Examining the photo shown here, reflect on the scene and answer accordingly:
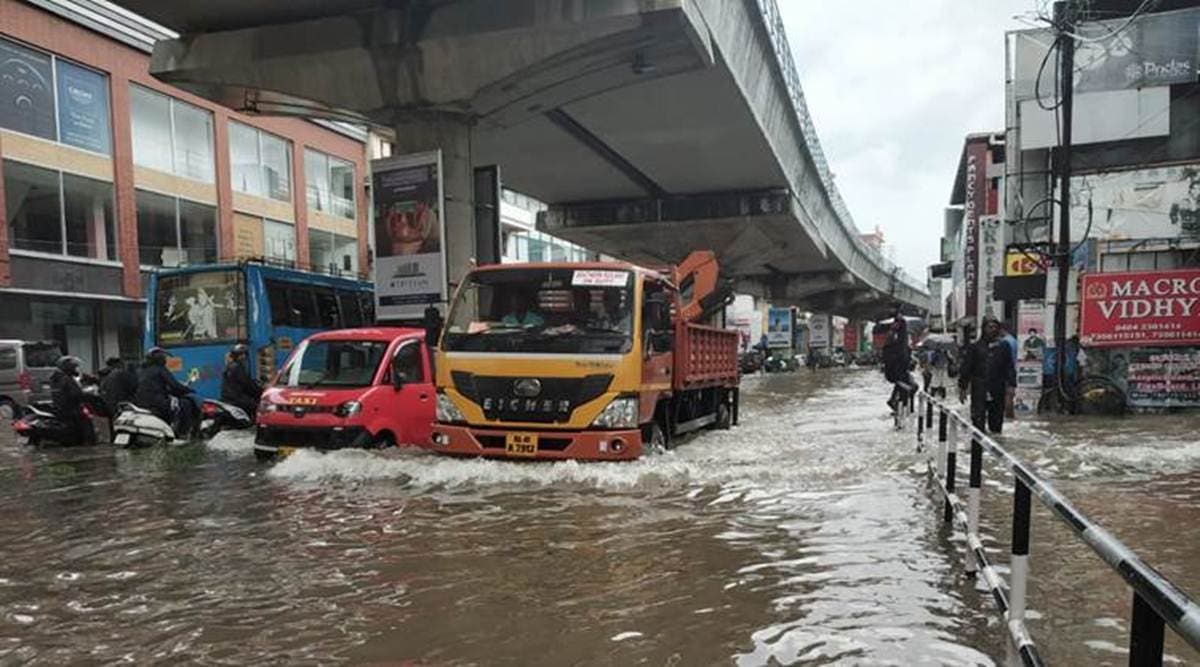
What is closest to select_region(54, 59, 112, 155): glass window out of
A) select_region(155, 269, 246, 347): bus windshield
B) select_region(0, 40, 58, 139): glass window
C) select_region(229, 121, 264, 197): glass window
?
select_region(0, 40, 58, 139): glass window

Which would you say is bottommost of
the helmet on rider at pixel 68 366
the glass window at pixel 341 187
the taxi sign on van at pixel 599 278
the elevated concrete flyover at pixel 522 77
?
the helmet on rider at pixel 68 366

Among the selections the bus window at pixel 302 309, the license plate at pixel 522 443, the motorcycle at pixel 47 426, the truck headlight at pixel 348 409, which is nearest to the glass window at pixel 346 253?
the bus window at pixel 302 309

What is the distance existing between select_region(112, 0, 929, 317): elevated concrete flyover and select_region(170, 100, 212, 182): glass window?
1185 centimetres

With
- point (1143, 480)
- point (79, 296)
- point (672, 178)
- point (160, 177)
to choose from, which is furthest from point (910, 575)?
point (160, 177)

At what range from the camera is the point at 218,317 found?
1410 centimetres

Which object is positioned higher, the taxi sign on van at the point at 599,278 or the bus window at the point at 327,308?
the taxi sign on van at the point at 599,278

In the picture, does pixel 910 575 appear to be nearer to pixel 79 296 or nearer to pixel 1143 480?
pixel 1143 480

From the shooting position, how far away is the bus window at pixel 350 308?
16.5 m

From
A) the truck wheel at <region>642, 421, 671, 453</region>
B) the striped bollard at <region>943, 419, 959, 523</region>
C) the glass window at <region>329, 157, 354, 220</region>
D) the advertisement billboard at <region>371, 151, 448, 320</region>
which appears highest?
the glass window at <region>329, 157, 354, 220</region>

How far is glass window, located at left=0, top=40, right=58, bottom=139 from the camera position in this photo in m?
21.1

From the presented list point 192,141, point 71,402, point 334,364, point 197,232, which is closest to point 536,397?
point 334,364

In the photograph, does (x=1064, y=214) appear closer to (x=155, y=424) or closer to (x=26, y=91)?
(x=155, y=424)

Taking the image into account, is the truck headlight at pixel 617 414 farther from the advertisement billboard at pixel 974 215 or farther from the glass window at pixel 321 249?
the advertisement billboard at pixel 974 215

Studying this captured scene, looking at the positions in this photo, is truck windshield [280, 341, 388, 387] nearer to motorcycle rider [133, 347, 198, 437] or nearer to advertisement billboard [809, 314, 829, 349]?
motorcycle rider [133, 347, 198, 437]
